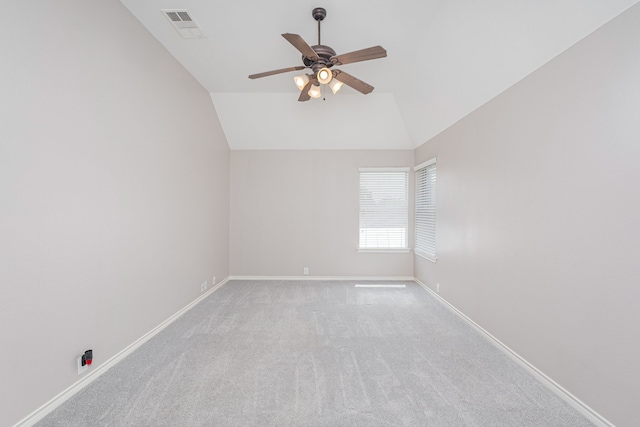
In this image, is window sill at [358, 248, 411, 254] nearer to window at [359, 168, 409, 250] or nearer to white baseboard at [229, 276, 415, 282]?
window at [359, 168, 409, 250]

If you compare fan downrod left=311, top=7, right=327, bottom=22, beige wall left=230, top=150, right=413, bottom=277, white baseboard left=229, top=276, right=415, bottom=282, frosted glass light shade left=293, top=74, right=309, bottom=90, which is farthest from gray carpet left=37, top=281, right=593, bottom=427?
fan downrod left=311, top=7, right=327, bottom=22

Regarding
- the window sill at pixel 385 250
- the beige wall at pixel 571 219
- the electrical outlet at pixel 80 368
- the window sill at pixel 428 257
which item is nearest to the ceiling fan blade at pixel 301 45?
the beige wall at pixel 571 219

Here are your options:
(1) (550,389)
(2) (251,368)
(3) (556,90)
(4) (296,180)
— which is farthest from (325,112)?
(1) (550,389)

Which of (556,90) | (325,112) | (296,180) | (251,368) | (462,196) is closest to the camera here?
(556,90)

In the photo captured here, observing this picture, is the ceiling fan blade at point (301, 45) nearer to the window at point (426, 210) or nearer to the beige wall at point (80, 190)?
the beige wall at point (80, 190)

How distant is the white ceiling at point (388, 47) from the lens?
2.02 meters

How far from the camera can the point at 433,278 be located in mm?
4285

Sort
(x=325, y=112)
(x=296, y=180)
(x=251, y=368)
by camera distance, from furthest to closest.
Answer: (x=296, y=180)
(x=325, y=112)
(x=251, y=368)

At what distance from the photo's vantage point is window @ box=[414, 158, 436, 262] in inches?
171

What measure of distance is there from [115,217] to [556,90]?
11.8 feet

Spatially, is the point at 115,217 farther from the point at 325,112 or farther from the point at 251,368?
the point at 325,112

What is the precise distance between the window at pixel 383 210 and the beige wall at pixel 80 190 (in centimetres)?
318

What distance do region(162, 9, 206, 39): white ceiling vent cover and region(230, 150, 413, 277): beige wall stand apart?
2500 mm

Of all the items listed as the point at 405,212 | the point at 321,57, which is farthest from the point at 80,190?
the point at 405,212
